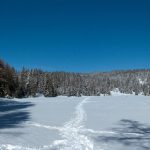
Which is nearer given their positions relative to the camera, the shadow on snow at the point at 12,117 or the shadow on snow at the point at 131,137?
the shadow on snow at the point at 131,137

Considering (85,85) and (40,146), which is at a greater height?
(85,85)

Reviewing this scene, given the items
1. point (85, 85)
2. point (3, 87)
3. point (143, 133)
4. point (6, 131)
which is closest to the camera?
point (6, 131)

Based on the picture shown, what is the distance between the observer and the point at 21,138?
15406 millimetres

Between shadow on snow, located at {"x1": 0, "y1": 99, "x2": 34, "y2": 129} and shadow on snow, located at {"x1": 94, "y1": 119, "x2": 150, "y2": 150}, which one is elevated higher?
shadow on snow, located at {"x1": 0, "y1": 99, "x2": 34, "y2": 129}

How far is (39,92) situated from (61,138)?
106582 millimetres

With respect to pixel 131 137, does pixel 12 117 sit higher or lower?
higher

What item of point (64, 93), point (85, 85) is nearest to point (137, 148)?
point (64, 93)

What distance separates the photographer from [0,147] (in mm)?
12883

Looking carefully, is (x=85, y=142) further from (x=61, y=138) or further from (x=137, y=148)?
(x=137, y=148)

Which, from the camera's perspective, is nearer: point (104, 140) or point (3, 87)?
point (104, 140)

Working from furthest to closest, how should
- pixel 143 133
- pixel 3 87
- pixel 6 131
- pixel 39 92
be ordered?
pixel 39 92 < pixel 3 87 < pixel 143 133 < pixel 6 131

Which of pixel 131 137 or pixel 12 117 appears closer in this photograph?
pixel 131 137

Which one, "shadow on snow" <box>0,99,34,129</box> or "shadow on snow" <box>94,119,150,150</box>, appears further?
"shadow on snow" <box>0,99,34,129</box>

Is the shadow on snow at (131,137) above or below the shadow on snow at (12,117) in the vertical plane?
below
